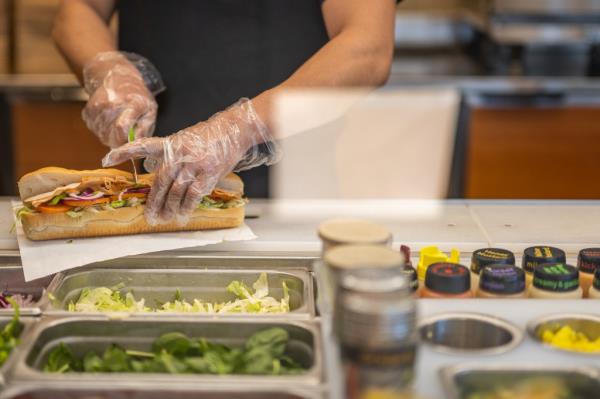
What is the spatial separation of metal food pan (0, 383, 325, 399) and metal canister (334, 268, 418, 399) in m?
0.15

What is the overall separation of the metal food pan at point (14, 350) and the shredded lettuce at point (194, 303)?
0.16 m

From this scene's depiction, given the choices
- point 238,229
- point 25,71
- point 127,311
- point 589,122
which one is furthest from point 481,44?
point 127,311

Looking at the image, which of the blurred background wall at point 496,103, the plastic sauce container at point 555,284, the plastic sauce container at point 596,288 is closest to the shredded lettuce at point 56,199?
the plastic sauce container at point 555,284

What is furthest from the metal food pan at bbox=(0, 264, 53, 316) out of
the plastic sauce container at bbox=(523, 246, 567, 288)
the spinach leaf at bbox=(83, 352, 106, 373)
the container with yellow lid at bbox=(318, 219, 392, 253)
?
the plastic sauce container at bbox=(523, 246, 567, 288)

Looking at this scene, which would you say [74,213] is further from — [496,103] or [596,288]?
[496,103]

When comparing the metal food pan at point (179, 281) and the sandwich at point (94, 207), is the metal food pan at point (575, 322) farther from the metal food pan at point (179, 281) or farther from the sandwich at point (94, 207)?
the sandwich at point (94, 207)

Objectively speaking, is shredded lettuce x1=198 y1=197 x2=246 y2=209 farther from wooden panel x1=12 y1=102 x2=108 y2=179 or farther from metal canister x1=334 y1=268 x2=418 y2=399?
wooden panel x1=12 y1=102 x2=108 y2=179

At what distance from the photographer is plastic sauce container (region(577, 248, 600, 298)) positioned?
170 cm

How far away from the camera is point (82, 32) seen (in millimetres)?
2691

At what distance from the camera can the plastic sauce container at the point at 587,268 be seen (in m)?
1.70

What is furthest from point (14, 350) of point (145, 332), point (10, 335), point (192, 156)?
point (192, 156)

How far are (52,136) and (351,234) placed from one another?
301 cm

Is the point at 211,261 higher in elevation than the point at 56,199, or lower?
lower

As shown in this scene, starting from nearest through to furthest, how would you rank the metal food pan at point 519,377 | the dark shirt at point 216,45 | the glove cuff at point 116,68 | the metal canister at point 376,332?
1. the metal canister at point 376,332
2. the metal food pan at point 519,377
3. the glove cuff at point 116,68
4. the dark shirt at point 216,45
